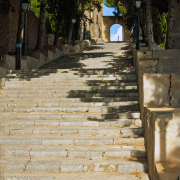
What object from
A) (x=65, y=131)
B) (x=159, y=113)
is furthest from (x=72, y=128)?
(x=159, y=113)

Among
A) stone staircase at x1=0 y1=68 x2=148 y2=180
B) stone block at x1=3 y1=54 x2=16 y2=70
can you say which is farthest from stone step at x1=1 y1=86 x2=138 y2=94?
stone block at x1=3 y1=54 x2=16 y2=70

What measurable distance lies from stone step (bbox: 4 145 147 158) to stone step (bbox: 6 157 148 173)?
24 cm

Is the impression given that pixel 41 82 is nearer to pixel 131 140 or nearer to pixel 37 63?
pixel 131 140

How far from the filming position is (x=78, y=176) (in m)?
4.14

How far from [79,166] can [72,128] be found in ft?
4.76

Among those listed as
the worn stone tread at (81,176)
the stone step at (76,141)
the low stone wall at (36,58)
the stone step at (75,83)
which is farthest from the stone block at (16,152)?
the low stone wall at (36,58)

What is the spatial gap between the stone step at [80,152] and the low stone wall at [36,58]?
18.0ft

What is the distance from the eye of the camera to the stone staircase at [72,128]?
433 cm

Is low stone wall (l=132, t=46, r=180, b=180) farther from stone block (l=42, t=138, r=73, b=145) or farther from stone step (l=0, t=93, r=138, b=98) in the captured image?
stone block (l=42, t=138, r=73, b=145)

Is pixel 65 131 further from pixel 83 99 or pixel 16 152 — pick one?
pixel 83 99

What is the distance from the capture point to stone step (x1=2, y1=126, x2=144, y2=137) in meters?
5.50

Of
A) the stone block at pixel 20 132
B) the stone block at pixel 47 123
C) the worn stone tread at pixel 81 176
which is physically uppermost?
the stone block at pixel 47 123

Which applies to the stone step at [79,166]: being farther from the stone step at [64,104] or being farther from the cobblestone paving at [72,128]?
the stone step at [64,104]

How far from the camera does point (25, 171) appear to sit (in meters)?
4.34
